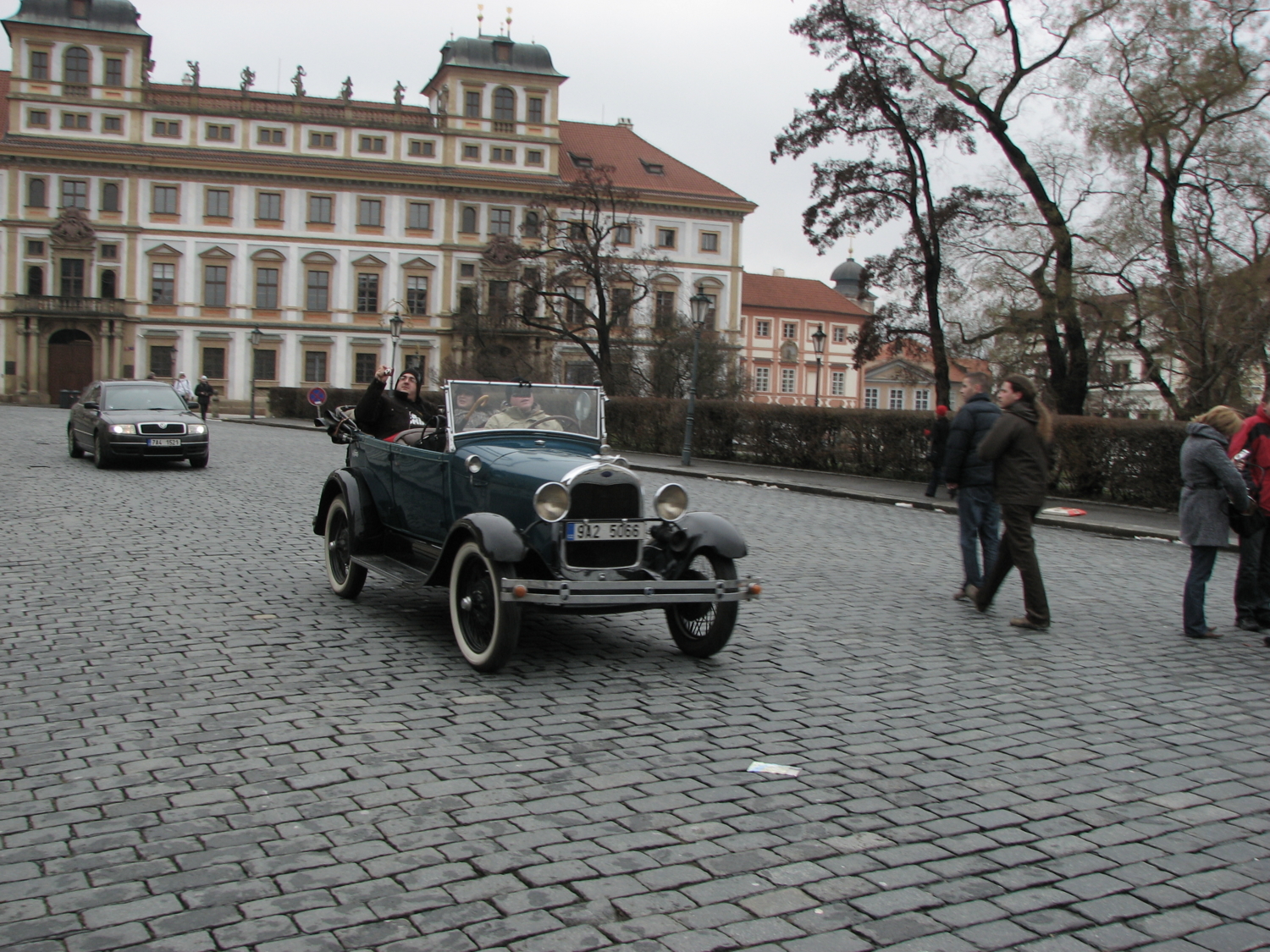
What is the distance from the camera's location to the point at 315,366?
70.9 metres

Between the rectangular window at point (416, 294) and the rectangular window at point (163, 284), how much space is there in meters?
13.9

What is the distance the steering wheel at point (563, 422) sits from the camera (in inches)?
319

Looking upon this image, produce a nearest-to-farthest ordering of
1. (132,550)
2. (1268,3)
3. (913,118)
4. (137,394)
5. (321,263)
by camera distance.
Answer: (132,550)
(137,394)
(1268,3)
(913,118)
(321,263)

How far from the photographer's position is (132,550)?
10430mm

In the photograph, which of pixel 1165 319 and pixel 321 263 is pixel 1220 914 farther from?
pixel 321 263

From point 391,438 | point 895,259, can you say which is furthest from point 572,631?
point 895,259

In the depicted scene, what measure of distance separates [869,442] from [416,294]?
53.3 m

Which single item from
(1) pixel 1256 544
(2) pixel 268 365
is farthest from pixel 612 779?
(2) pixel 268 365

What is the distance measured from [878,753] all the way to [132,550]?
7.82 m

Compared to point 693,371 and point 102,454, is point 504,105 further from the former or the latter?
point 102,454

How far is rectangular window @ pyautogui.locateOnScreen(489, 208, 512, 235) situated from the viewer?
72.9 m

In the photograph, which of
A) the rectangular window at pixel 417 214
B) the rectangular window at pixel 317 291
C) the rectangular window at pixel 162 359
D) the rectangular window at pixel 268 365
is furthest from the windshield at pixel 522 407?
the rectangular window at pixel 417 214

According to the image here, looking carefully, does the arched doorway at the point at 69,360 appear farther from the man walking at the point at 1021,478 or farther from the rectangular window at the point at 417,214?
the man walking at the point at 1021,478

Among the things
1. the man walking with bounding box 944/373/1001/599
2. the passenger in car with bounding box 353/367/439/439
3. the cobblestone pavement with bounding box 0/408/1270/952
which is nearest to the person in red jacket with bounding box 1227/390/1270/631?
the cobblestone pavement with bounding box 0/408/1270/952
